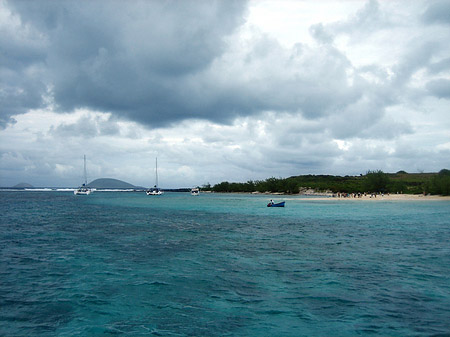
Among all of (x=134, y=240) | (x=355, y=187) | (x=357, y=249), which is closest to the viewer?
(x=357, y=249)

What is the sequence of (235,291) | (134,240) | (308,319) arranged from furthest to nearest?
(134,240), (235,291), (308,319)

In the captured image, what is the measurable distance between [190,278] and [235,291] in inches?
122

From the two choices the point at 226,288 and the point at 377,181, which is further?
the point at 377,181

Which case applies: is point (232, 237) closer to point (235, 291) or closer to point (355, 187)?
point (235, 291)

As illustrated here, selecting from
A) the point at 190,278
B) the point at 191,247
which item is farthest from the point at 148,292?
the point at 191,247

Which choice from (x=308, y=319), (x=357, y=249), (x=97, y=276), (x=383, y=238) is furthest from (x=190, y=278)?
(x=383, y=238)

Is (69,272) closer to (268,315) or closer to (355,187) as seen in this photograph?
(268,315)

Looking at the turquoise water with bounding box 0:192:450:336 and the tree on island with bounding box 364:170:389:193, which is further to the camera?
the tree on island with bounding box 364:170:389:193

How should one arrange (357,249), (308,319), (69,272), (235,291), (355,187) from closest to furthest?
1. (308,319)
2. (235,291)
3. (69,272)
4. (357,249)
5. (355,187)

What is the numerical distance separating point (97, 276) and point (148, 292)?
422 cm

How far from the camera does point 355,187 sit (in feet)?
582

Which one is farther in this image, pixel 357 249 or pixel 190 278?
pixel 357 249

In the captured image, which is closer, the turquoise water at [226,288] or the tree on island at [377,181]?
the turquoise water at [226,288]

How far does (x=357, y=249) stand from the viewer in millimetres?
23203
